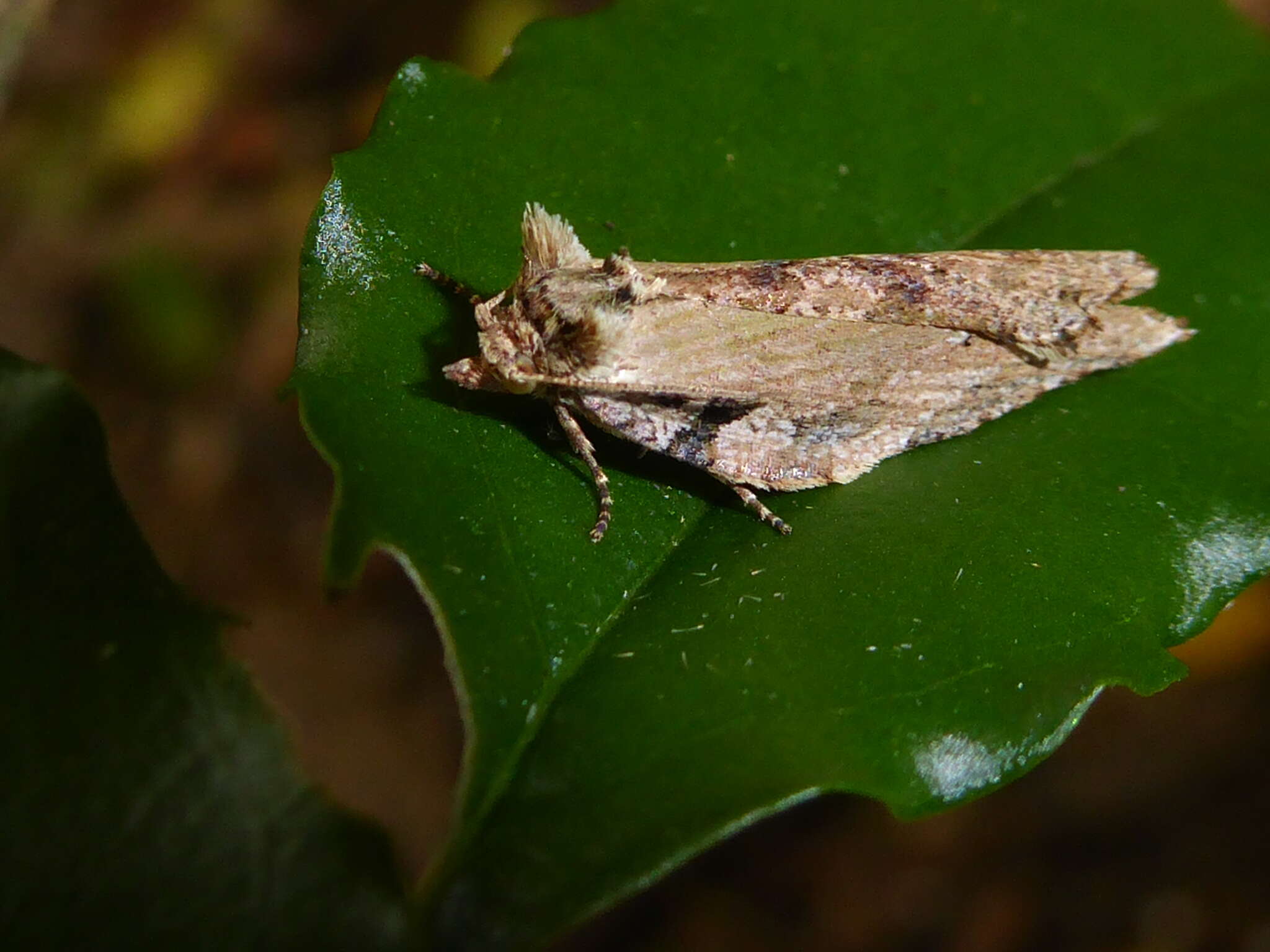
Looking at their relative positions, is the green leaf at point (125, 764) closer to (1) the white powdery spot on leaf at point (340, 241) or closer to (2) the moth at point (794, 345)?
(1) the white powdery spot on leaf at point (340, 241)

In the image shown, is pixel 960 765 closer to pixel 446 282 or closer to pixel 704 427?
pixel 704 427

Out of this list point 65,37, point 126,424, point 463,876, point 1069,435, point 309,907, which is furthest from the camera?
point 65,37

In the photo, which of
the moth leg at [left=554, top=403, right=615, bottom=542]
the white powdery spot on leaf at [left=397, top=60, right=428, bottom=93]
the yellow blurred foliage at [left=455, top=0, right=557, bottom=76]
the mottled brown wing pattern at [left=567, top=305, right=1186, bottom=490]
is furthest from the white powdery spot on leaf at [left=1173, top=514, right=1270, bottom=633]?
the yellow blurred foliage at [left=455, top=0, right=557, bottom=76]

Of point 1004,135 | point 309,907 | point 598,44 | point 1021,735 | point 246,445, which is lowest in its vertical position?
point 246,445

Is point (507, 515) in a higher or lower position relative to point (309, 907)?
higher

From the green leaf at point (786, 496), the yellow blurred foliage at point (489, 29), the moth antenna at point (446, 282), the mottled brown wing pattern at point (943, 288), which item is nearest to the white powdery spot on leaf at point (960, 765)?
the green leaf at point (786, 496)

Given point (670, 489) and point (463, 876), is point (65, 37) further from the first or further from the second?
point (463, 876)

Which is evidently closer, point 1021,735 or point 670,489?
point 1021,735

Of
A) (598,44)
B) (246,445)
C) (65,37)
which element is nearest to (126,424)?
(246,445)
